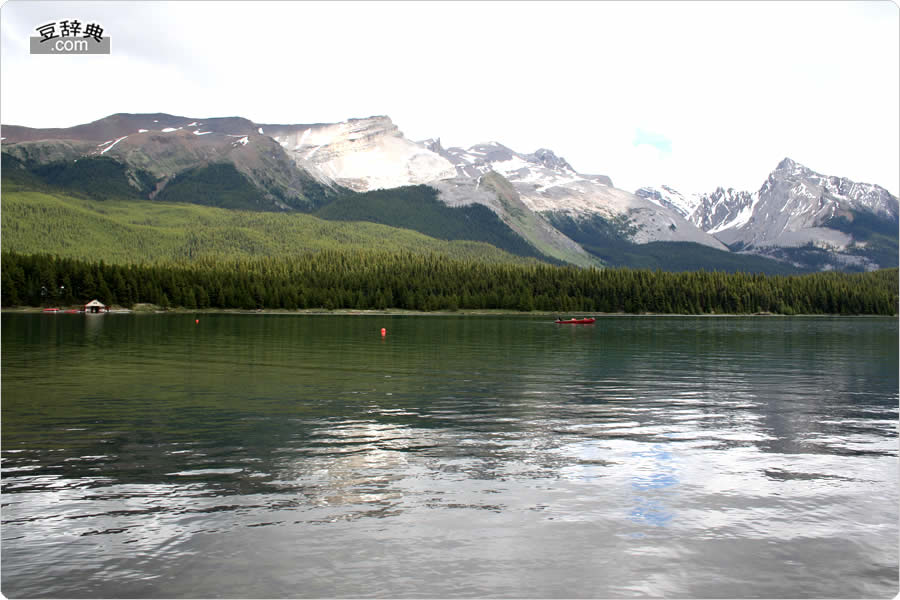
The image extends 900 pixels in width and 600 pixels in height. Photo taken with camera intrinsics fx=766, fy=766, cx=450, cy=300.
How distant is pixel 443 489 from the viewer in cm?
2697

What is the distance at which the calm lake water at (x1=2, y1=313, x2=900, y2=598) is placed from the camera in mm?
19234

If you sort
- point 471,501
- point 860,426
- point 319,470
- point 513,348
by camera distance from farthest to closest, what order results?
point 513,348 < point 860,426 < point 319,470 < point 471,501

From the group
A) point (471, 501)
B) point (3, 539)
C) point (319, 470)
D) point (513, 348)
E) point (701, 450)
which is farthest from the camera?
point (513, 348)

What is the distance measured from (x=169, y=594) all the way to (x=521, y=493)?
12.5 meters

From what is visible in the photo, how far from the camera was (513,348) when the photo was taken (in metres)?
102

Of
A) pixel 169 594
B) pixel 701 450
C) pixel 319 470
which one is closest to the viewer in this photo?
pixel 169 594

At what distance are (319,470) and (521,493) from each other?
8.14 metres

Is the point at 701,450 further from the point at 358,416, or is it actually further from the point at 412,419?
the point at 358,416

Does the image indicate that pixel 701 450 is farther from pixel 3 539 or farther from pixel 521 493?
pixel 3 539

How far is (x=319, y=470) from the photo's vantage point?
97.3ft

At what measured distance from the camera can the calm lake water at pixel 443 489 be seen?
19234 mm

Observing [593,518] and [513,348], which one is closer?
[593,518]

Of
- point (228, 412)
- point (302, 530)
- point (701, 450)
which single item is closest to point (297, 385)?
point (228, 412)

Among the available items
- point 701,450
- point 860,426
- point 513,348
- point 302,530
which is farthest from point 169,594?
point 513,348
